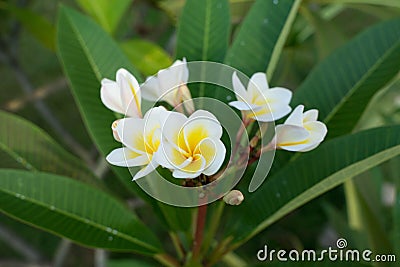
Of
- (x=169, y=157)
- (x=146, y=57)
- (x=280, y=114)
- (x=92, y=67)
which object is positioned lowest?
(x=169, y=157)

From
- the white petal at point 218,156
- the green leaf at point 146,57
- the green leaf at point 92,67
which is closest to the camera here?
the white petal at point 218,156

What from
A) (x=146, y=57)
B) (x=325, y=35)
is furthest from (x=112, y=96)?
(x=325, y=35)

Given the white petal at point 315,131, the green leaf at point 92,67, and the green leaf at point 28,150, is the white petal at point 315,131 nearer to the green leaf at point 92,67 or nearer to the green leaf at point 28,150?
the green leaf at point 92,67

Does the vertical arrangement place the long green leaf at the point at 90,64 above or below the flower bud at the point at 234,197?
above

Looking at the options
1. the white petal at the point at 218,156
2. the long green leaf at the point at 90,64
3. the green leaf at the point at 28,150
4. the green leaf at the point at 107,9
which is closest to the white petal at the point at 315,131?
the white petal at the point at 218,156

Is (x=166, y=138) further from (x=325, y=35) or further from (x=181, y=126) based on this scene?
(x=325, y=35)

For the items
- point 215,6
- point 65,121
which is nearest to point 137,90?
point 215,6
